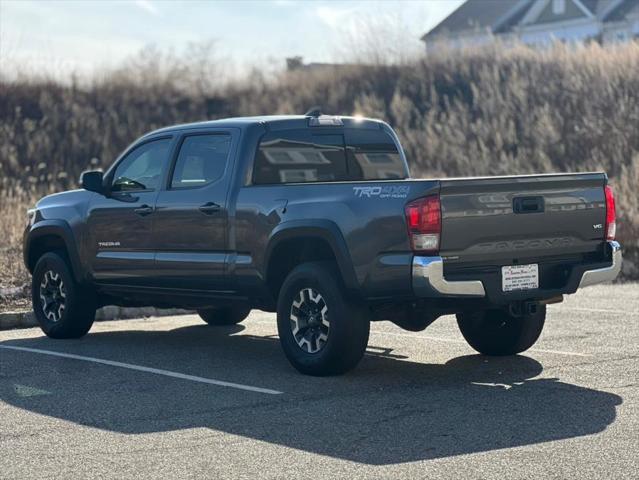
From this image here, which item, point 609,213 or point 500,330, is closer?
point 609,213

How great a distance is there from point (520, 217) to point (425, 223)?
811 millimetres

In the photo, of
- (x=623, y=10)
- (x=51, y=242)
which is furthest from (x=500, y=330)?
Answer: (x=623, y=10)

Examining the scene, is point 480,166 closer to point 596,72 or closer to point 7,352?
point 596,72

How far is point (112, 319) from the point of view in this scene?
14.1 m

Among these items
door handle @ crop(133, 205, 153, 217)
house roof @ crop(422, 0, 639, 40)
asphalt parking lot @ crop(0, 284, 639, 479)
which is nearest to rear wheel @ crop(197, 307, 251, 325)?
asphalt parking lot @ crop(0, 284, 639, 479)

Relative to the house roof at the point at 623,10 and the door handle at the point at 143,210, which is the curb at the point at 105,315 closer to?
the door handle at the point at 143,210

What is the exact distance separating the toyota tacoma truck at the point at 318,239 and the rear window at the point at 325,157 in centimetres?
1

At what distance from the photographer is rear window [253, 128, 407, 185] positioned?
10344 mm

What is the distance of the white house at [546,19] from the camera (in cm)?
6094

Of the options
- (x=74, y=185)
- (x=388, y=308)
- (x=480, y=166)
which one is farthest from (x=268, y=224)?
(x=74, y=185)

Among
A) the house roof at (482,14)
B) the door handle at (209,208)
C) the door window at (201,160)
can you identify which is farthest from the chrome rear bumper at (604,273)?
the house roof at (482,14)

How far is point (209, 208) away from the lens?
1029 centimetres

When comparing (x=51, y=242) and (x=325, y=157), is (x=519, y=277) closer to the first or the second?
(x=325, y=157)

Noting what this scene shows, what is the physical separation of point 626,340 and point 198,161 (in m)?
→ 4.09
